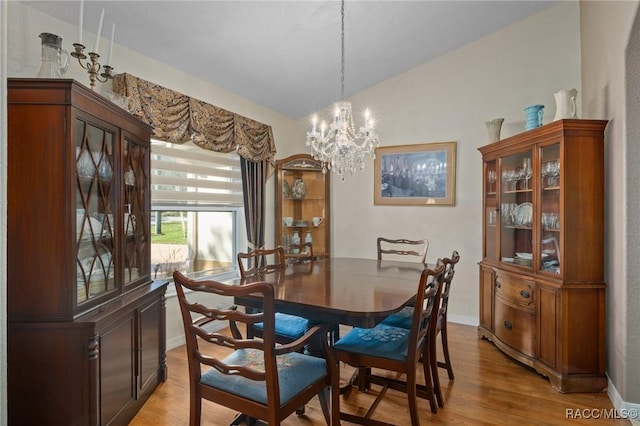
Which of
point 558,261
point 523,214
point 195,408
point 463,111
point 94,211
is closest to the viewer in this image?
point 195,408

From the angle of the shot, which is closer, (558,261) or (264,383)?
(264,383)

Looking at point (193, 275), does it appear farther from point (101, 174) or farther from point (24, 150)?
point (24, 150)

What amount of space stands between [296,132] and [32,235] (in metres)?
3.62

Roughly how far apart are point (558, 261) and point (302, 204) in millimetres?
2973

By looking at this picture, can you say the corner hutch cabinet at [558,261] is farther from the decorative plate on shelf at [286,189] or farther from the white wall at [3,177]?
the white wall at [3,177]

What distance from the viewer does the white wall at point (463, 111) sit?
3529 mm

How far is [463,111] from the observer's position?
156 inches

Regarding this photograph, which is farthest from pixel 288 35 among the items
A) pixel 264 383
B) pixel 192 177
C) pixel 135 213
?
pixel 264 383

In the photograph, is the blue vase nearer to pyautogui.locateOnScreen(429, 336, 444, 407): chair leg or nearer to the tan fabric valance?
pyautogui.locateOnScreen(429, 336, 444, 407): chair leg

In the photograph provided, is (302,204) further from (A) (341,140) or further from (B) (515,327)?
(B) (515,327)

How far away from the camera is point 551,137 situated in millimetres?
2684

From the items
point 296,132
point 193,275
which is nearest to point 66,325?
point 193,275

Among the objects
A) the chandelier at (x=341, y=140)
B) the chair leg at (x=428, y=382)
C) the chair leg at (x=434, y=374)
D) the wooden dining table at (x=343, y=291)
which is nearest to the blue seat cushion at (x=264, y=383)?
the wooden dining table at (x=343, y=291)

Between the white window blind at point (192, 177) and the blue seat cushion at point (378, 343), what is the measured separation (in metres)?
2.07
